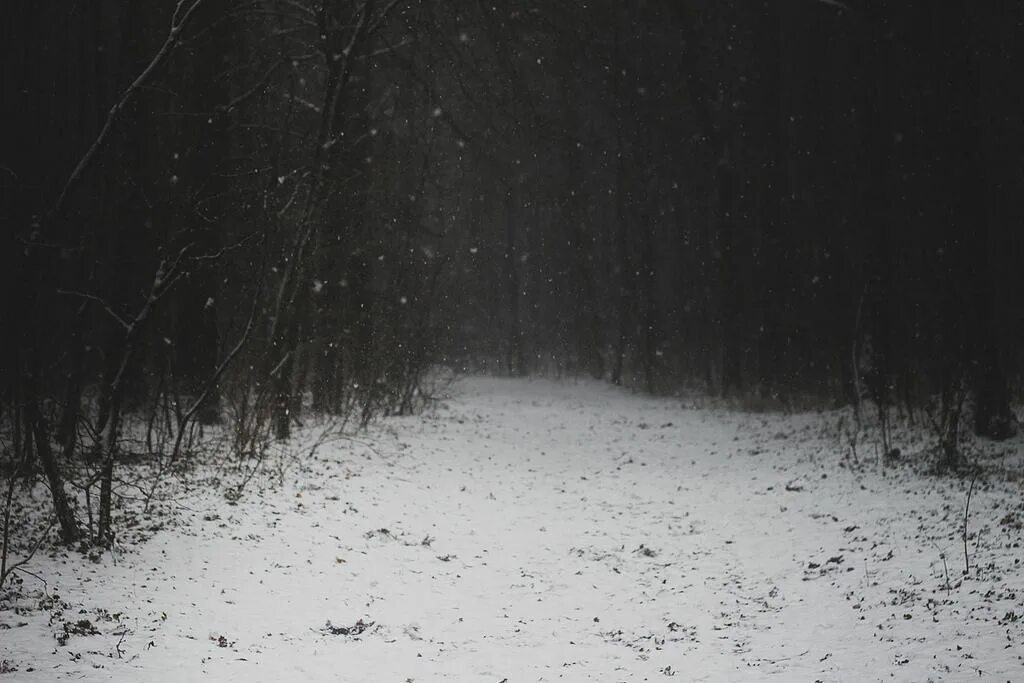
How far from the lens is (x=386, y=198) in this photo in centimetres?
1375

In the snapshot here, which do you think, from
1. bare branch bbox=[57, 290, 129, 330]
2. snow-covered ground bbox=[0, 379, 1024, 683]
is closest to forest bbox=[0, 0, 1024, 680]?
bare branch bbox=[57, 290, 129, 330]

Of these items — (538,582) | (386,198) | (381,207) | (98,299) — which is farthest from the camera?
(381,207)

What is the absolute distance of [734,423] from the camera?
16234 millimetres

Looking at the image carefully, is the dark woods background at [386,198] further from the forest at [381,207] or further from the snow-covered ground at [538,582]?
the snow-covered ground at [538,582]

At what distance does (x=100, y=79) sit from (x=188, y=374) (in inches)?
165

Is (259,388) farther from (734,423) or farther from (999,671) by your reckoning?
(734,423)

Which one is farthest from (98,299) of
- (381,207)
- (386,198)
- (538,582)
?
(381,207)

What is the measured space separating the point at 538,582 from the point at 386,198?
8.99 meters

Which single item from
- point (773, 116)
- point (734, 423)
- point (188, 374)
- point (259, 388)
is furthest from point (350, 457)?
point (773, 116)

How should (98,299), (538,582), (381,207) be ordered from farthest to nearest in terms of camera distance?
(381,207)
(538,582)
(98,299)

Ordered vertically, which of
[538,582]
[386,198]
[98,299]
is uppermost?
[386,198]

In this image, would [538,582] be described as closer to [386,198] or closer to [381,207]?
[386,198]

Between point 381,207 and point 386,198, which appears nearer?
point 386,198

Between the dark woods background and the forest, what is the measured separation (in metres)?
0.06
